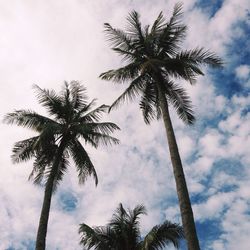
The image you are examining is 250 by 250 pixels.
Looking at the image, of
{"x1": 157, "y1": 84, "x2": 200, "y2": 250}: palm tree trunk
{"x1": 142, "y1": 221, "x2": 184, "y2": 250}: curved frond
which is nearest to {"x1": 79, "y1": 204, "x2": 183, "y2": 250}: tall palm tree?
{"x1": 142, "y1": 221, "x2": 184, "y2": 250}: curved frond

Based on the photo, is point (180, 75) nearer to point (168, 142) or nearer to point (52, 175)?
point (168, 142)

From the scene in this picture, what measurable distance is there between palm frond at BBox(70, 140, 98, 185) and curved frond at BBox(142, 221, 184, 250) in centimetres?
396

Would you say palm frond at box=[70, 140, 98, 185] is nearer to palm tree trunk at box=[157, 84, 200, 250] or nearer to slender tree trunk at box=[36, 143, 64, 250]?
slender tree trunk at box=[36, 143, 64, 250]

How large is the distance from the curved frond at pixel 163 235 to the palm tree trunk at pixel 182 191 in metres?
6.31

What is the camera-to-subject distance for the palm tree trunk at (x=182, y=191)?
10703mm

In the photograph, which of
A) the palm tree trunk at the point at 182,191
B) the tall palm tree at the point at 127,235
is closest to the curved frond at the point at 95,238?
the tall palm tree at the point at 127,235

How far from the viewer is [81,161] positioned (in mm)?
19078

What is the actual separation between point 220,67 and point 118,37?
17.2 feet

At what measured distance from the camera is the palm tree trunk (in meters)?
10.7

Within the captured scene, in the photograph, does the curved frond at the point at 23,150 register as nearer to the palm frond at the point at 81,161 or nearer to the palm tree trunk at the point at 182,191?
the palm frond at the point at 81,161

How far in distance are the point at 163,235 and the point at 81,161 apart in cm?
573

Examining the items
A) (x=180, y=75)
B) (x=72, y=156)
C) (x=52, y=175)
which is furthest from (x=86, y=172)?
(x=180, y=75)

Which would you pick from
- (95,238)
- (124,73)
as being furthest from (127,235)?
(124,73)

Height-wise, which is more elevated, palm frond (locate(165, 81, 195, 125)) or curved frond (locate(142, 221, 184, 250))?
palm frond (locate(165, 81, 195, 125))
